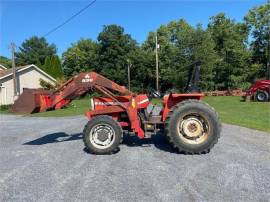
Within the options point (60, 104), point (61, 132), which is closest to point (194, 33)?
point (61, 132)

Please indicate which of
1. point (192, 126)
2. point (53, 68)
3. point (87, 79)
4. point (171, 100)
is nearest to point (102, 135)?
point (87, 79)

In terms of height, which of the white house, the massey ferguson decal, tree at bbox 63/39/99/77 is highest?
tree at bbox 63/39/99/77

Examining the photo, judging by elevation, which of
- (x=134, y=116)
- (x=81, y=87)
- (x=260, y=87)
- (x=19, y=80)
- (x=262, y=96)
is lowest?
(x=134, y=116)

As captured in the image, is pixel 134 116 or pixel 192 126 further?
pixel 134 116

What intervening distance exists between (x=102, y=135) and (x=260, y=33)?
50697 mm

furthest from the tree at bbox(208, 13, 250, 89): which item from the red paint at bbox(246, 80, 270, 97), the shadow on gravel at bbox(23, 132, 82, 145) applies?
the shadow on gravel at bbox(23, 132, 82, 145)

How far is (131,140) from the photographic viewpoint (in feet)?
33.3

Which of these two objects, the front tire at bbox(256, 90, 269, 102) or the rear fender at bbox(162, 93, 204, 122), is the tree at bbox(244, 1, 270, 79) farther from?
the rear fender at bbox(162, 93, 204, 122)

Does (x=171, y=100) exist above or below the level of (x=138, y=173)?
above

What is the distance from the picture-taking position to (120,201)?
5.32m

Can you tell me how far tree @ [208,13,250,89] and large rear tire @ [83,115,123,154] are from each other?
140 feet

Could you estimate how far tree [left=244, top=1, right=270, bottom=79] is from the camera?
52794 mm

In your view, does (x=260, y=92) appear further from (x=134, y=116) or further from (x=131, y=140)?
(x=134, y=116)

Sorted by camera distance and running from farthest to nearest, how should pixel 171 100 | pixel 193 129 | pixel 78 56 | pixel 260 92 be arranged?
pixel 78 56
pixel 260 92
pixel 171 100
pixel 193 129
